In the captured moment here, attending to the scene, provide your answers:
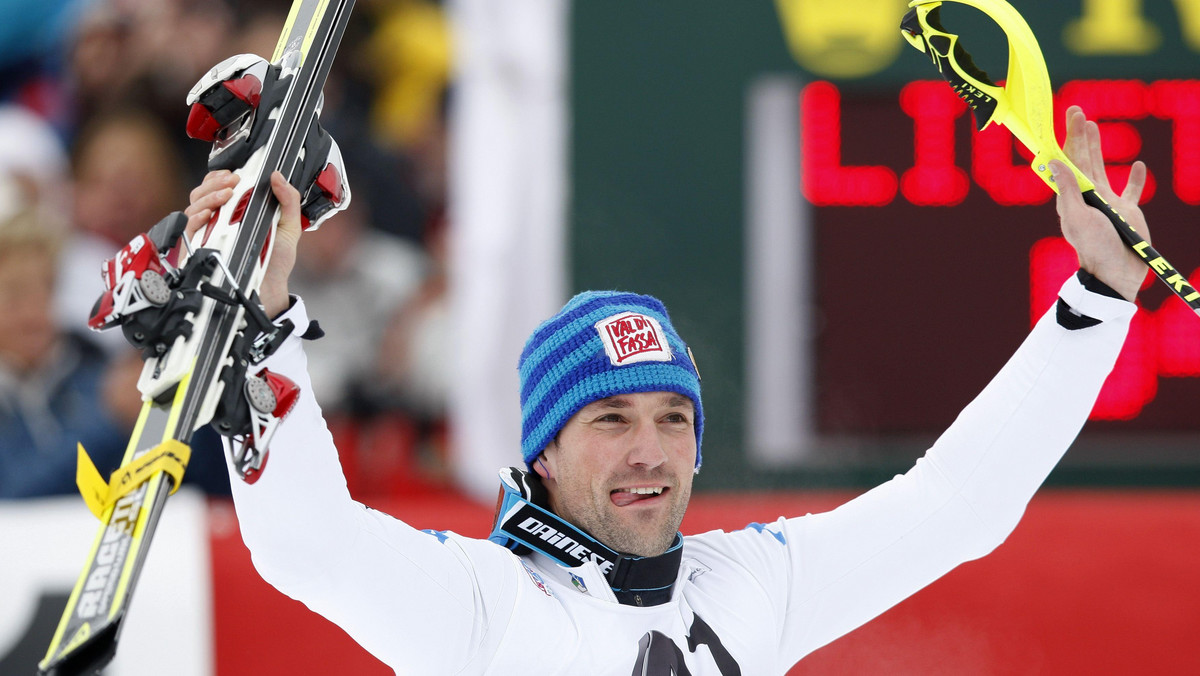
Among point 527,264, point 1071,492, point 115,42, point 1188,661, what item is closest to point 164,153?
point 115,42

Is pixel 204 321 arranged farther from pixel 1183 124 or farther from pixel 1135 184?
pixel 1183 124

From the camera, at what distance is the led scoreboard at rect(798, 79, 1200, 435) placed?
222 inches

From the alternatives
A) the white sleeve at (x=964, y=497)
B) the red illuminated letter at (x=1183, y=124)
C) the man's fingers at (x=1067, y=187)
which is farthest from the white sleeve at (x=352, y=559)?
the red illuminated letter at (x=1183, y=124)

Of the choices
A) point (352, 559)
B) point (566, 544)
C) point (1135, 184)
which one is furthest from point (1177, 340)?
point (352, 559)

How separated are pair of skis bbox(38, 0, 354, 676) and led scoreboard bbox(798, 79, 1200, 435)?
153 inches

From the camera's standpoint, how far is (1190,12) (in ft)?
19.6

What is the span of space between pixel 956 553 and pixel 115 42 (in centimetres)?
462

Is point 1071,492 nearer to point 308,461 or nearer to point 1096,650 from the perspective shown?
point 1096,650

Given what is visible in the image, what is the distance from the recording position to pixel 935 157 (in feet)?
18.8

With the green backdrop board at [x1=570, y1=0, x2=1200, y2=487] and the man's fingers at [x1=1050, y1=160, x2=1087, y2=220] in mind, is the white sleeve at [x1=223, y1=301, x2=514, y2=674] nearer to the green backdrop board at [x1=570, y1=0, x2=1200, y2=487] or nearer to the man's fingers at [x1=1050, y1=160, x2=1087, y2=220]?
the man's fingers at [x1=1050, y1=160, x2=1087, y2=220]

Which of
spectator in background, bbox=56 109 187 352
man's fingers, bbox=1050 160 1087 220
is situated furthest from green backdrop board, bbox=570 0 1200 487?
man's fingers, bbox=1050 160 1087 220

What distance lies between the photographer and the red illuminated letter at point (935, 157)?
5695 mm

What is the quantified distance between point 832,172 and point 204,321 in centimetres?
418

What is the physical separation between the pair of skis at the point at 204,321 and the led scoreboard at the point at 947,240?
12.8 feet
